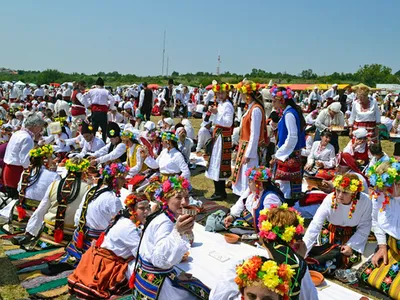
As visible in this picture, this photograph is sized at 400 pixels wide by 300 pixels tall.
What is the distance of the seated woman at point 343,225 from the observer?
391cm

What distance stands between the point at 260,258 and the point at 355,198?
2301mm

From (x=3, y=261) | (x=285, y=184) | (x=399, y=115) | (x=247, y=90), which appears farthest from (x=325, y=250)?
(x=399, y=115)

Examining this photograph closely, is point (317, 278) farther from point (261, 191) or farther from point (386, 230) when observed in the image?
point (261, 191)

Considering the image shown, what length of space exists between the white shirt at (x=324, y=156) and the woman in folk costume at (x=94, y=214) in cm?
Result: 439

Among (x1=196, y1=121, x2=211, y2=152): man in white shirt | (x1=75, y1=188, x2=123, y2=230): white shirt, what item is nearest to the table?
(x1=75, y1=188, x2=123, y2=230): white shirt

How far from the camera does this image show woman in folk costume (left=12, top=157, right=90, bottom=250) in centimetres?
454

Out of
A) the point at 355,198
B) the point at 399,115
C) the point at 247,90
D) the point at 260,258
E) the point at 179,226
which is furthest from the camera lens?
the point at 399,115

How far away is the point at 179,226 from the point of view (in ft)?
9.00

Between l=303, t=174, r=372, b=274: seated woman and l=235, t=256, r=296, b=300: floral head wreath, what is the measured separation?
6.63ft

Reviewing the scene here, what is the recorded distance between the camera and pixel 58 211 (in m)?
4.54

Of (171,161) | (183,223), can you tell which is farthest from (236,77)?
(183,223)

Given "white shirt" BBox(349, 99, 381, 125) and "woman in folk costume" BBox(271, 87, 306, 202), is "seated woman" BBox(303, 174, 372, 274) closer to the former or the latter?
"woman in folk costume" BBox(271, 87, 306, 202)

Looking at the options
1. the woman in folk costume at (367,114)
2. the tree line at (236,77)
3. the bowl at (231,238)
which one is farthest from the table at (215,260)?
the tree line at (236,77)

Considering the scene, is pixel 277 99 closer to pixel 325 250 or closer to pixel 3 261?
pixel 325 250
